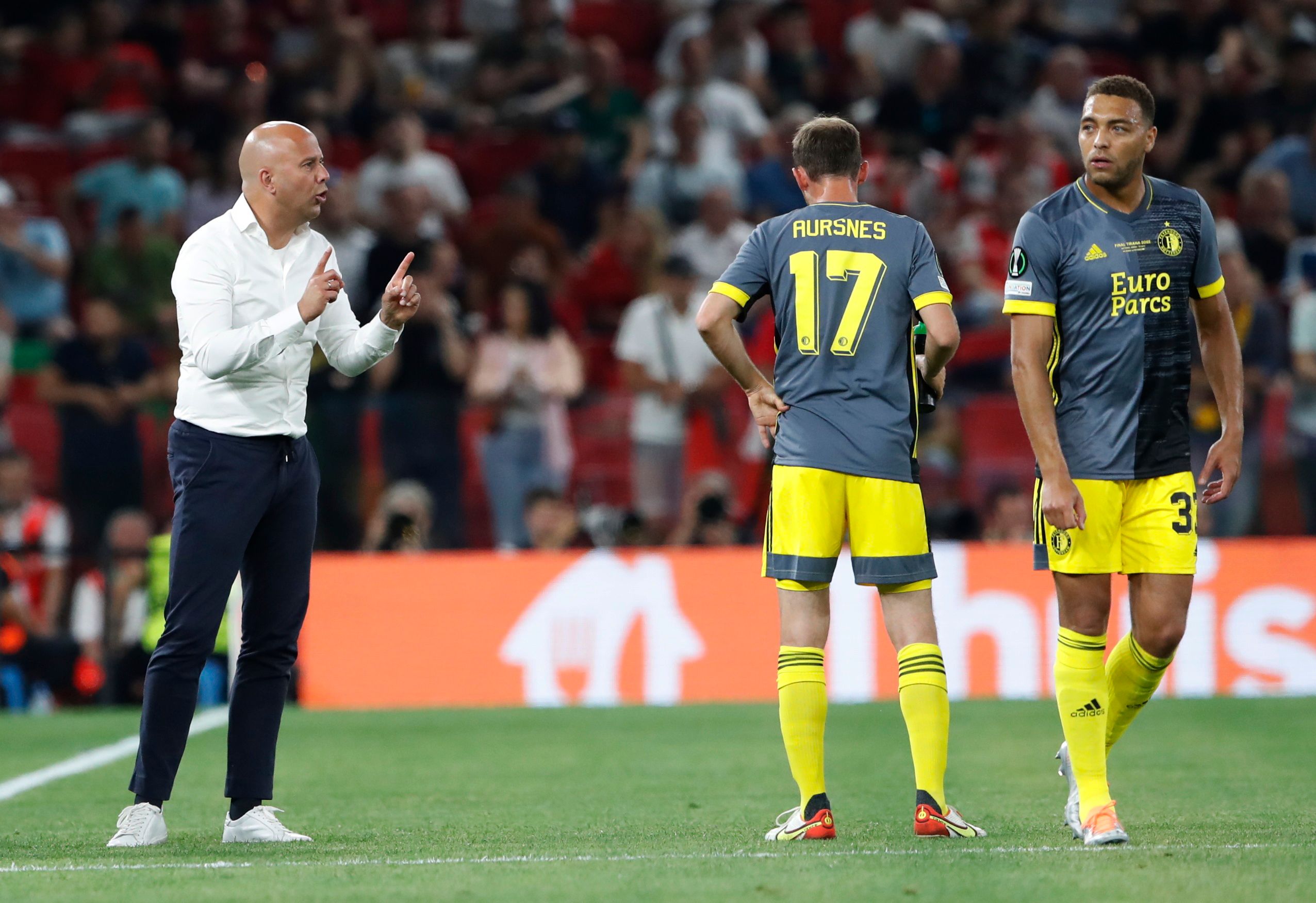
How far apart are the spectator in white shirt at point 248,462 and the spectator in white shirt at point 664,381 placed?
5.70 m

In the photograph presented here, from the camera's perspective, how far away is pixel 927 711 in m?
5.52

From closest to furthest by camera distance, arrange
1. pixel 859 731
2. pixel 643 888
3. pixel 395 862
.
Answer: pixel 643 888, pixel 395 862, pixel 859 731

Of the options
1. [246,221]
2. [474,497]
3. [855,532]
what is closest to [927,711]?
[855,532]

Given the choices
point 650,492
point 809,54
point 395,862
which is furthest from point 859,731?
point 809,54

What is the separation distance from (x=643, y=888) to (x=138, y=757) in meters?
1.95

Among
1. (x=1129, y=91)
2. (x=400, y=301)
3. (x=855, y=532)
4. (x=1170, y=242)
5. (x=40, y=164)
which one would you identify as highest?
(x=40, y=164)

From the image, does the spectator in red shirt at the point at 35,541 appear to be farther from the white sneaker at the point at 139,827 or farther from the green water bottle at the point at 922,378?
the green water bottle at the point at 922,378

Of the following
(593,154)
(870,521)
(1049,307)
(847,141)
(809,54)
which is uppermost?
(809,54)

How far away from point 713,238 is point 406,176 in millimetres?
2799

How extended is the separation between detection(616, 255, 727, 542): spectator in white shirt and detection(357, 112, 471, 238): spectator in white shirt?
2620 millimetres

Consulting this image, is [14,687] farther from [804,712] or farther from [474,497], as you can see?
[804,712]

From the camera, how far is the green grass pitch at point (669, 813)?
4.62 meters

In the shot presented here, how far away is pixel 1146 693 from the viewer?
5.79m

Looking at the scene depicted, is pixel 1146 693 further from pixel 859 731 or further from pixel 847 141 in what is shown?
pixel 859 731
